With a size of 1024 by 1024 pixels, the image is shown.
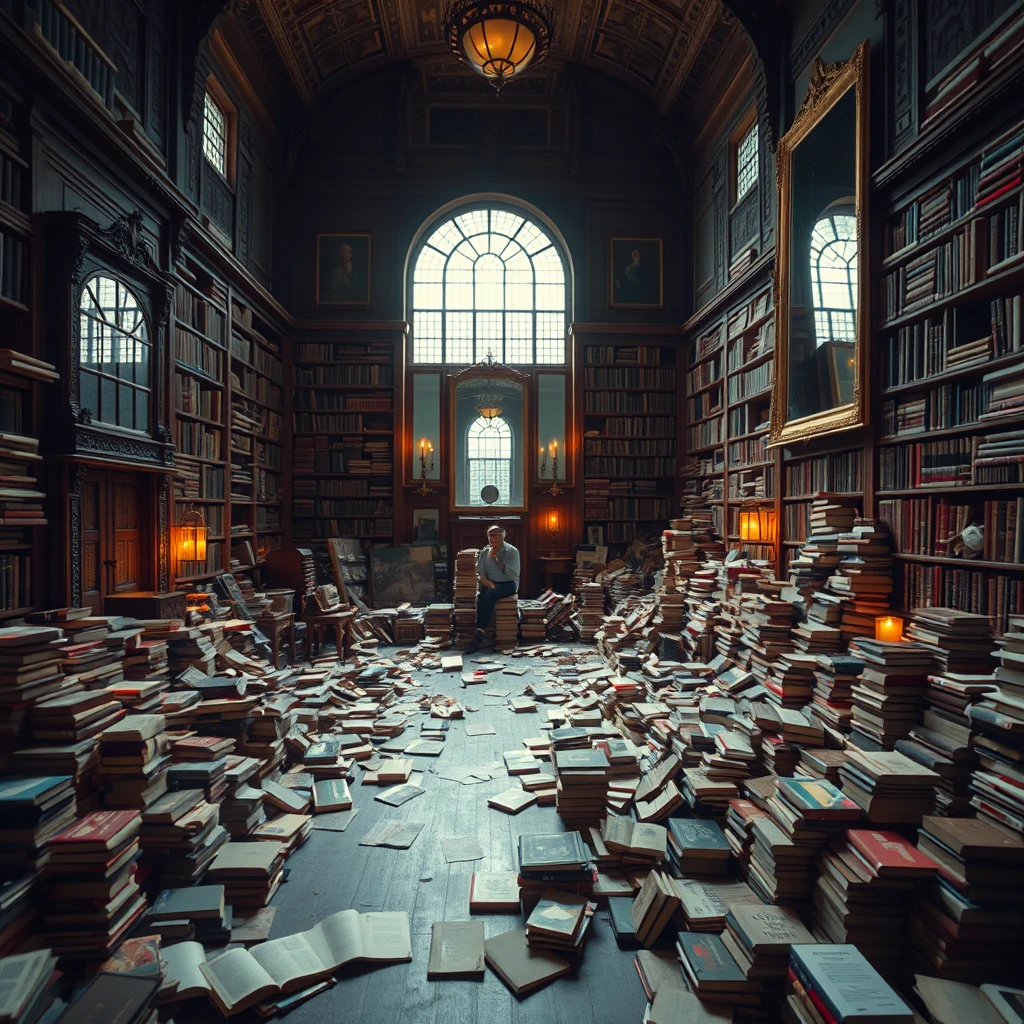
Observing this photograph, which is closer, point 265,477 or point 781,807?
point 781,807

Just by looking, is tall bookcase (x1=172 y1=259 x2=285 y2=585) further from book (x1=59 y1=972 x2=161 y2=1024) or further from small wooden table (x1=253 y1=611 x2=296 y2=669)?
book (x1=59 y1=972 x2=161 y2=1024)

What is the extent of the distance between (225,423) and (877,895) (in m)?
7.08

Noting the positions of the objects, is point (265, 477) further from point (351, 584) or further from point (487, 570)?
point (487, 570)

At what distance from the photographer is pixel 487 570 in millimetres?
8109

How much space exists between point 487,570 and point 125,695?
5218 millimetres

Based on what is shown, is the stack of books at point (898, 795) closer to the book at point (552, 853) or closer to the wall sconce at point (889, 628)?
the book at point (552, 853)

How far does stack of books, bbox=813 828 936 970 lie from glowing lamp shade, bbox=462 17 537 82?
5.81 meters

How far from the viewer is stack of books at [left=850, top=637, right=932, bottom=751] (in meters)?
2.85

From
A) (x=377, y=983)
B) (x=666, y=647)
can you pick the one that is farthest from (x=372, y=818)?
(x=666, y=647)

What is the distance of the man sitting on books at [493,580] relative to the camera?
26.5 feet

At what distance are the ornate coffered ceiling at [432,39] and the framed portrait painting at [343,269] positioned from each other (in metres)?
1.88

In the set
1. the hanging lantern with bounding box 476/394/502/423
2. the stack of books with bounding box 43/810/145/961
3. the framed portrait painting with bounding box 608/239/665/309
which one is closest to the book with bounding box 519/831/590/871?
the stack of books with bounding box 43/810/145/961

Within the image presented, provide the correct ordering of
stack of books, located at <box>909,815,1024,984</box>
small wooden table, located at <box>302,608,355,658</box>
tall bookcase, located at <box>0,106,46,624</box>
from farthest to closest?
small wooden table, located at <box>302,608,355,658</box> < tall bookcase, located at <box>0,106,46,624</box> < stack of books, located at <box>909,815,1024,984</box>

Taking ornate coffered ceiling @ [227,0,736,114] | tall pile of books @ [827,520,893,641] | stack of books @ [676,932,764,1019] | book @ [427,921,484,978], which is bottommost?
book @ [427,921,484,978]
